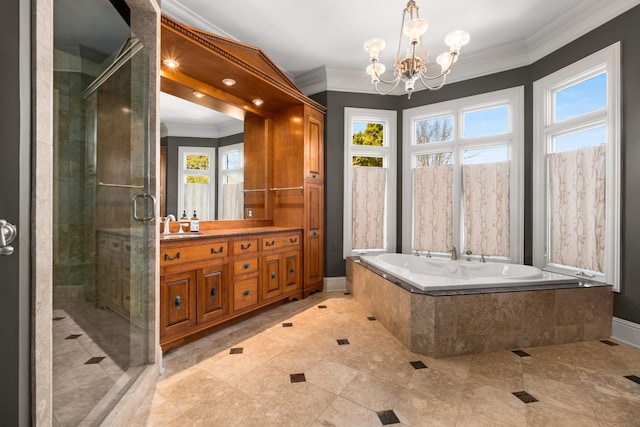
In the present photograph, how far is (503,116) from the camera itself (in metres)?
3.59

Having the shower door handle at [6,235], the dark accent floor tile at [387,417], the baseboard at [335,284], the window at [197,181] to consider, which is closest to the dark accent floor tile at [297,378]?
the dark accent floor tile at [387,417]

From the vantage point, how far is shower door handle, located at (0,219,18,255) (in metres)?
0.78

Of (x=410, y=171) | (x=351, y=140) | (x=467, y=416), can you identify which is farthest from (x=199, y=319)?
(x=410, y=171)

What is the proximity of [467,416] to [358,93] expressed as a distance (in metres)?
3.75

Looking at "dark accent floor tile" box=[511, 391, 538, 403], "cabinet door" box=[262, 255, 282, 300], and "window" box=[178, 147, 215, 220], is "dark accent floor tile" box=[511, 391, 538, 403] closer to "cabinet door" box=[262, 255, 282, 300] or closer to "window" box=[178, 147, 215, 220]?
"cabinet door" box=[262, 255, 282, 300]

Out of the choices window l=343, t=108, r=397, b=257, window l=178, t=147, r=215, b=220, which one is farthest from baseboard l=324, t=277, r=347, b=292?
window l=178, t=147, r=215, b=220

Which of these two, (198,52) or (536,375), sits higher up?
(198,52)

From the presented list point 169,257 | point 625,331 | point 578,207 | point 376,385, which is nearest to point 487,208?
point 578,207

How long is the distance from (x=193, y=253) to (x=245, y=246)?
23.0 inches

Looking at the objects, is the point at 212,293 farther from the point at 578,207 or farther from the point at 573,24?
the point at 573,24

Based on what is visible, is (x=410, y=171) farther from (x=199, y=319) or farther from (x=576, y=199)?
(x=199, y=319)

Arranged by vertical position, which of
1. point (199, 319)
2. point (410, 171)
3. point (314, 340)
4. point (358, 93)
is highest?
point (358, 93)

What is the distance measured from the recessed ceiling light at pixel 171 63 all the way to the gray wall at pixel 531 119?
198 centimetres

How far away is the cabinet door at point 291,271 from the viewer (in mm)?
3373
